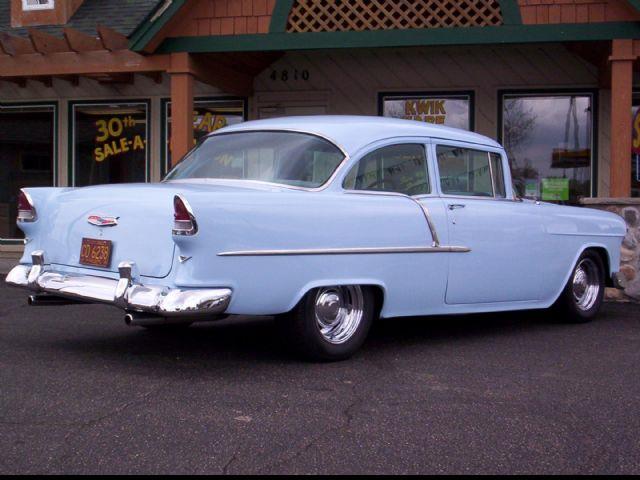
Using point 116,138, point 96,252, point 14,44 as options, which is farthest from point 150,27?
point 96,252

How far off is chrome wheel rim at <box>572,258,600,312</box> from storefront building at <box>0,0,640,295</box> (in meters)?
1.69

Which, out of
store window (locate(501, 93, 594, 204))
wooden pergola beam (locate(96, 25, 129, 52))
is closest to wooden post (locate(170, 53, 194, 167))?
wooden pergola beam (locate(96, 25, 129, 52))

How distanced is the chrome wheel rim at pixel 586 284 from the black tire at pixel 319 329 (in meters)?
2.58

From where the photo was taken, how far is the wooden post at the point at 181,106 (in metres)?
10.4

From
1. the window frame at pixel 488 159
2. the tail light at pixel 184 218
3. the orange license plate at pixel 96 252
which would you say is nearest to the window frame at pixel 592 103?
the window frame at pixel 488 159

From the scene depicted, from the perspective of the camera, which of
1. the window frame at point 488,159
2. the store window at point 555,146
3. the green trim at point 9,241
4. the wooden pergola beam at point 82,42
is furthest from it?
the green trim at point 9,241

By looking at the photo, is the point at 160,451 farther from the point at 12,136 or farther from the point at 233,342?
the point at 12,136

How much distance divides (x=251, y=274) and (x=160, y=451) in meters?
1.42

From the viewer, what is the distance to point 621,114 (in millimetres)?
9352

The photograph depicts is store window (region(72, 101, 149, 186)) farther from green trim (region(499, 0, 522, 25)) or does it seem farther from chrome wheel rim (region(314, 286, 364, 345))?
chrome wheel rim (region(314, 286, 364, 345))

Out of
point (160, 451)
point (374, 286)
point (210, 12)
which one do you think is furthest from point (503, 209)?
point (210, 12)

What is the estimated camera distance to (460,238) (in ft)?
19.7

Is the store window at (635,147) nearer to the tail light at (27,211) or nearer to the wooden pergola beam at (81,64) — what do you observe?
the wooden pergola beam at (81,64)

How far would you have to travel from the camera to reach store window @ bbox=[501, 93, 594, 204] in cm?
1177
